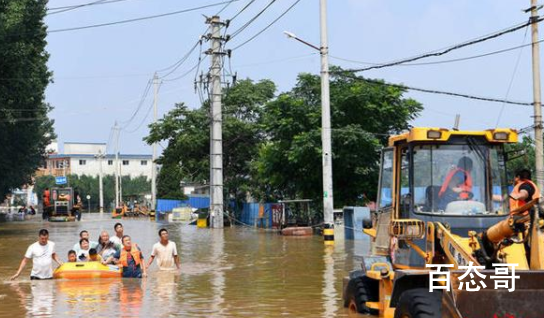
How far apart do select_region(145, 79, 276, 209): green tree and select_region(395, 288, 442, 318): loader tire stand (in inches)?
1912

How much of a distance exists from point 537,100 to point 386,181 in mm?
14564

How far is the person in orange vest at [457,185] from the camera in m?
10.2

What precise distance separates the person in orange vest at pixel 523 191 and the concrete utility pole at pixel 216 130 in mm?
36709

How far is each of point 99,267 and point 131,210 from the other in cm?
6977

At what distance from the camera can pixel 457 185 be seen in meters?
10.3

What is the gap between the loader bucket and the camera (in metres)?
7.65

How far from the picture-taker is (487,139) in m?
10.5

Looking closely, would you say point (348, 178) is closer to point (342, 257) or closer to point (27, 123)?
point (342, 257)

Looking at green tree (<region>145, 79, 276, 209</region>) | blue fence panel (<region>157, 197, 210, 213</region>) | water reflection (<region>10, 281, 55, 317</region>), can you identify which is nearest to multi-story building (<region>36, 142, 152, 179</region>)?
blue fence panel (<region>157, 197, 210, 213</region>)

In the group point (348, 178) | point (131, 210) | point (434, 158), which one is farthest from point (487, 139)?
point (131, 210)

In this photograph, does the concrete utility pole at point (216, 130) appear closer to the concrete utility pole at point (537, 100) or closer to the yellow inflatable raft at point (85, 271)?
the concrete utility pole at point (537, 100)

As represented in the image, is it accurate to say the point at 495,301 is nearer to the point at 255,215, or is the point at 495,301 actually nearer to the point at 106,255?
the point at 106,255

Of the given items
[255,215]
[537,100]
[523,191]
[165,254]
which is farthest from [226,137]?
[523,191]

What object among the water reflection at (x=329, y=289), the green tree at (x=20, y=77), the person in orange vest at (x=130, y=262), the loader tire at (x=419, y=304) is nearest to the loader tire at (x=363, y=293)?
the water reflection at (x=329, y=289)
